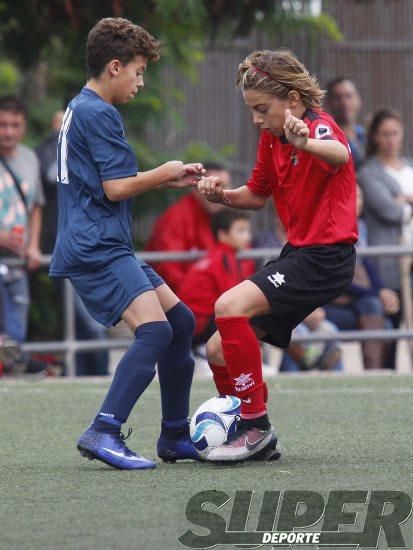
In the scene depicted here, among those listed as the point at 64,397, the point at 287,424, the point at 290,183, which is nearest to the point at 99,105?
the point at 290,183

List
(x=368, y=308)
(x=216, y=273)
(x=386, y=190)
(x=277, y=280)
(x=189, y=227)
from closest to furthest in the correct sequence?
(x=277, y=280) → (x=216, y=273) → (x=386, y=190) → (x=368, y=308) → (x=189, y=227)

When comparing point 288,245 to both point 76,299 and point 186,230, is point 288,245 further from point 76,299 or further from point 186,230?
point 186,230

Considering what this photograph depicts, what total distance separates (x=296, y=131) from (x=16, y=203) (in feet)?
18.3

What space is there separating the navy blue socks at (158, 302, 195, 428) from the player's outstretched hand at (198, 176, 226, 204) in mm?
496

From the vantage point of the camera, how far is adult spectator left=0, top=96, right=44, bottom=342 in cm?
1106

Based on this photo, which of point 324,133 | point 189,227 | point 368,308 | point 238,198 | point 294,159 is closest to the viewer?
point 324,133

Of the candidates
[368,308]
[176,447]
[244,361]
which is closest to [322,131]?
[244,361]

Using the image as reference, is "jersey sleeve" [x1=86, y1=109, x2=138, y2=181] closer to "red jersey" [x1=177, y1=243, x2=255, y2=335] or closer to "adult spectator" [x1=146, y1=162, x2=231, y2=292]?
"red jersey" [x1=177, y1=243, x2=255, y2=335]

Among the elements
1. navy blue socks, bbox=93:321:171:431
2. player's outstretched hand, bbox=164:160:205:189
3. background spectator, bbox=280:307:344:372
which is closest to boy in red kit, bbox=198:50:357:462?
player's outstretched hand, bbox=164:160:205:189

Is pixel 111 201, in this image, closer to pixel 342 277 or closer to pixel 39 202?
pixel 342 277

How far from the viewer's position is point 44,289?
13.1 metres

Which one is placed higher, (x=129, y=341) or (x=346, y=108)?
(x=346, y=108)

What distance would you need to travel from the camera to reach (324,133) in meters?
6.13

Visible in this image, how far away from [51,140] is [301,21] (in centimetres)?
257
